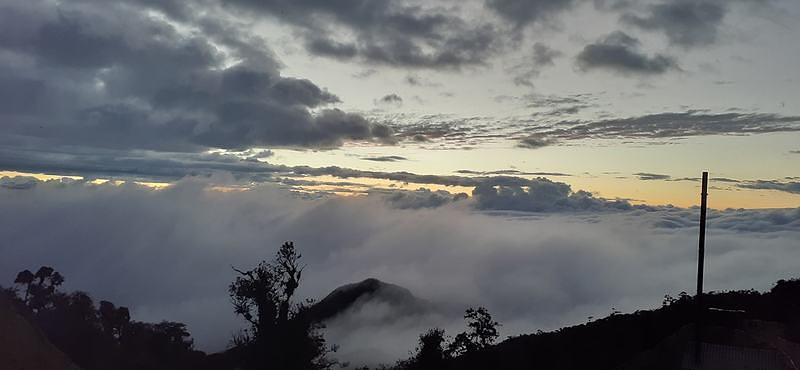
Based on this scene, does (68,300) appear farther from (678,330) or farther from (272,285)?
(678,330)

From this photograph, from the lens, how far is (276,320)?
36.8 m

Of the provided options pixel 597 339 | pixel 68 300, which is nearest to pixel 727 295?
pixel 597 339

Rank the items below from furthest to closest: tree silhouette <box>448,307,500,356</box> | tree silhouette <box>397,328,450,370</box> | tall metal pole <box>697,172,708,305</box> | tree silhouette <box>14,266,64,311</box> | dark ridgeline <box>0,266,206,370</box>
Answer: tree silhouette <box>14,266,64,311</box> → dark ridgeline <box>0,266,206,370</box> → tree silhouette <box>448,307,500,356</box> → tree silhouette <box>397,328,450,370</box> → tall metal pole <box>697,172,708,305</box>

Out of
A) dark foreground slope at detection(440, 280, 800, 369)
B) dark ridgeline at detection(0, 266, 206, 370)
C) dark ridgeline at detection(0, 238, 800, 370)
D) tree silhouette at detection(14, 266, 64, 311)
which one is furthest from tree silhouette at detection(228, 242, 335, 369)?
tree silhouette at detection(14, 266, 64, 311)

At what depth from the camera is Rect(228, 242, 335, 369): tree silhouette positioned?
116 feet

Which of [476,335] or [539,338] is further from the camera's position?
[539,338]

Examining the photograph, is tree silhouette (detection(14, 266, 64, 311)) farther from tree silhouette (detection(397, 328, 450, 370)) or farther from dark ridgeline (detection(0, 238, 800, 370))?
tree silhouette (detection(397, 328, 450, 370))

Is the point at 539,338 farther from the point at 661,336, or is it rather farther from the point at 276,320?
the point at 276,320

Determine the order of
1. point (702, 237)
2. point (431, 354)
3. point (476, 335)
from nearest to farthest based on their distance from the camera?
point (702, 237)
point (431, 354)
point (476, 335)

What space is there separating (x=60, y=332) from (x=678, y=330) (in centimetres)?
5025

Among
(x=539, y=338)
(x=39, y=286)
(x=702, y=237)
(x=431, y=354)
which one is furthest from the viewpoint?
(x=39, y=286)

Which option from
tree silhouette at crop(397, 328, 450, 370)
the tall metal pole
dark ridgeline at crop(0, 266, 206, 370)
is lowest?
dark ridgeline at crop(0, 266, 206, 370)

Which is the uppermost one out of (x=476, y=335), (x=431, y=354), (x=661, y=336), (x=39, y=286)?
(x=661, y=336)

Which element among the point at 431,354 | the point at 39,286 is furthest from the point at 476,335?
the point at 39,286
